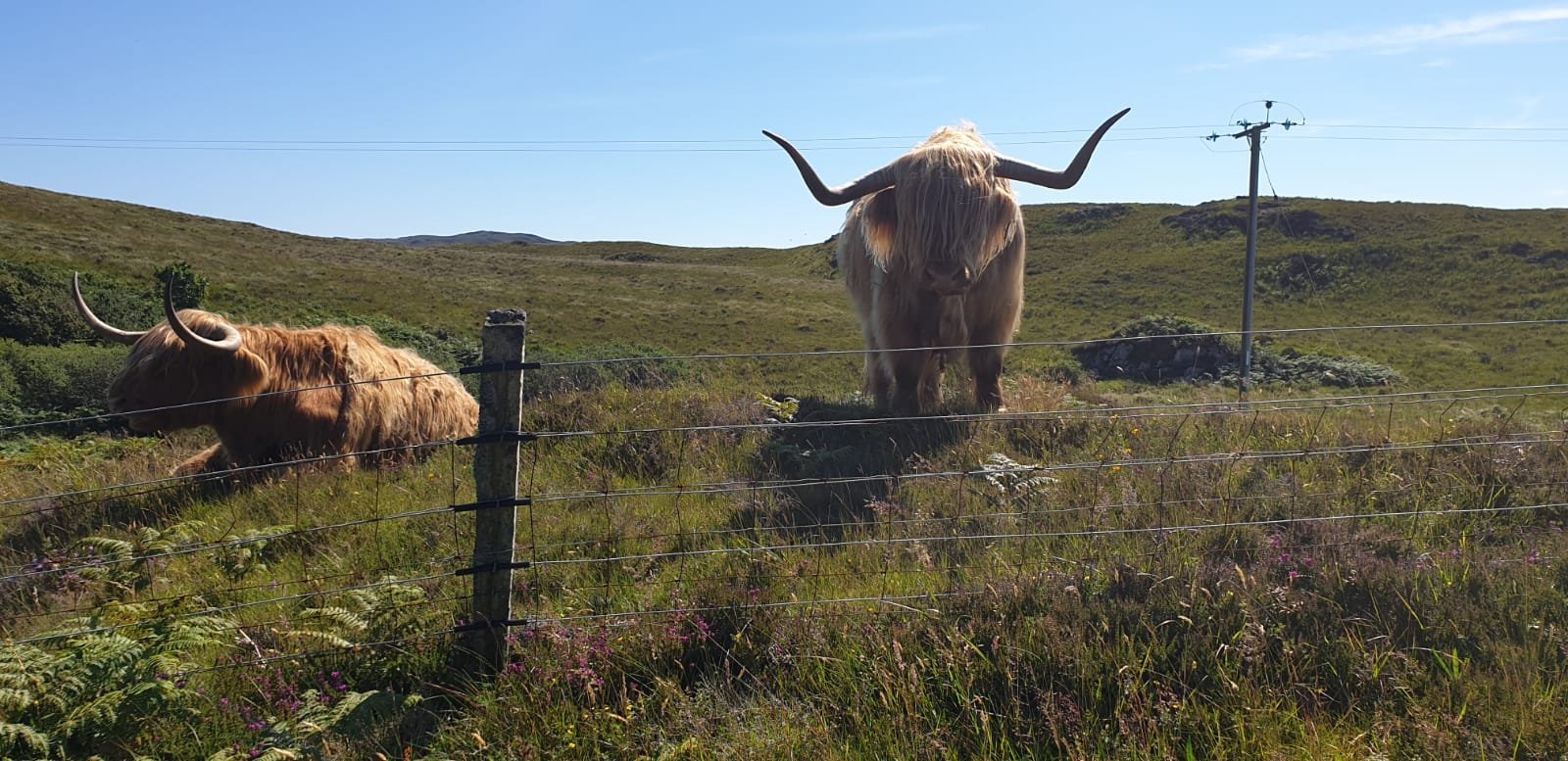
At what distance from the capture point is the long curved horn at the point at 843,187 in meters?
6.87

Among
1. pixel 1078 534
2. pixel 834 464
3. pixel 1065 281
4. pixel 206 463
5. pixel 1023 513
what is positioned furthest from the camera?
pixel 1065 281

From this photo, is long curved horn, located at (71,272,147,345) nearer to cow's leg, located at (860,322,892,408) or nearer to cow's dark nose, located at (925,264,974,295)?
cow's dark nose, located at (925,264,974,295)

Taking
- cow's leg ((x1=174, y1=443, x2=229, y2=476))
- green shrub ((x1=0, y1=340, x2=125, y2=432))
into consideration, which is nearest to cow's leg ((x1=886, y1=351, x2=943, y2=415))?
cow's leg ((x1=174, y1=443, x2=229, y2=476))

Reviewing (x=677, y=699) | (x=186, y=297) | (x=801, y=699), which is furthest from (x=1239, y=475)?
(x=186, y=297)

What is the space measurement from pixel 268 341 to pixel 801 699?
16.3ft

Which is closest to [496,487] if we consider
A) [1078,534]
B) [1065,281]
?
[1078,534]

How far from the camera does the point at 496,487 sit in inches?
122

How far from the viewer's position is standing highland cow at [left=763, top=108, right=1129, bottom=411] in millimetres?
6207

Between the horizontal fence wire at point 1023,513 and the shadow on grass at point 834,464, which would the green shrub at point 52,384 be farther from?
the horizontal fence wire at point 1023,513

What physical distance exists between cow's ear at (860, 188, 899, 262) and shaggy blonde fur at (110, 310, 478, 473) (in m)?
3.34

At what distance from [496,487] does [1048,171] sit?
549 cm

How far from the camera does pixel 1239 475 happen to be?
4.86 meters

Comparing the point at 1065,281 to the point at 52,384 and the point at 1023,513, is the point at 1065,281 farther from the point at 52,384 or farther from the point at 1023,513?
the point at 1023,513

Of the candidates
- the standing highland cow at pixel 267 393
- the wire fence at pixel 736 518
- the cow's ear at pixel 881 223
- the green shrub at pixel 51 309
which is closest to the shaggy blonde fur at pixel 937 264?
the cow's ear at pixel 881 223
